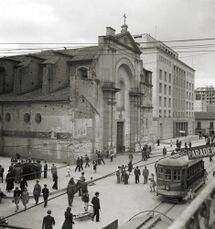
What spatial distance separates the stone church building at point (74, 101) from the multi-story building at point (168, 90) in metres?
17.0

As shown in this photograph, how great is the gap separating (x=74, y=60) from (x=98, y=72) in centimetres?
427

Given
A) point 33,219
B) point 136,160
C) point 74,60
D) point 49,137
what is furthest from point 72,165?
point 33,219

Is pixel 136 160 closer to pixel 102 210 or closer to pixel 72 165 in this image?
pixel 72 165

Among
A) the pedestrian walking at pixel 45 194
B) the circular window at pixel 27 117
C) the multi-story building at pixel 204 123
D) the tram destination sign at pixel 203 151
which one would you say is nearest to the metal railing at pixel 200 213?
the tram destination sign at pixel 203 151

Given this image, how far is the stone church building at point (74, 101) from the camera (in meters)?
34.0

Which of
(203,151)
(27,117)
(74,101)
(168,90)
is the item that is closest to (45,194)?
(203,151)

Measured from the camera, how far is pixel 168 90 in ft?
227

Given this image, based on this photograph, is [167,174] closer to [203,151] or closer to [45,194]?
[203,151]

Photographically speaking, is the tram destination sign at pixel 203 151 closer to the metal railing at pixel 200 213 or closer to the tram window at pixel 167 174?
the tram window at pixel 167 174

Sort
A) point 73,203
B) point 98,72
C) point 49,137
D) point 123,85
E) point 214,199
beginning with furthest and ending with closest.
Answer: point 123,85 < point 98,72 < point 49,137 < point 73,203 < point 214,199

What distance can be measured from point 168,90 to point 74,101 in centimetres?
3960

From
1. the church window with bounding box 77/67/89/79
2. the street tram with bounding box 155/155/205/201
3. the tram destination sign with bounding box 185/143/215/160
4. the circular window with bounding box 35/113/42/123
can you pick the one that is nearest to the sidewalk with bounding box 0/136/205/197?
the circular window with bounding box 35/113/42/123

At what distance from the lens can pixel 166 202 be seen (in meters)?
19.2

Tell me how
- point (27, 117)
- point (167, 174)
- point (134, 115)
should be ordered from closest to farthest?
point (167, 174) → point (27, 117) → point (134, 115)
